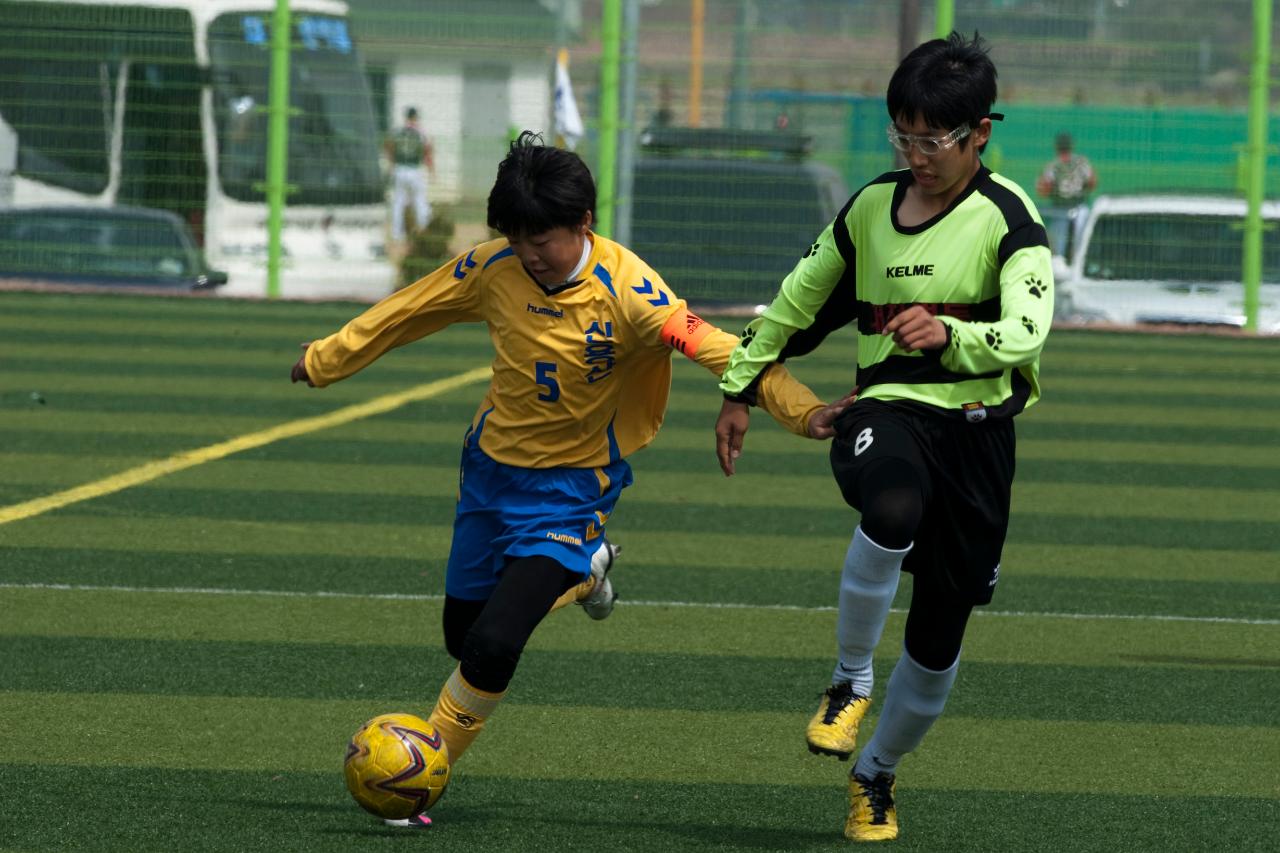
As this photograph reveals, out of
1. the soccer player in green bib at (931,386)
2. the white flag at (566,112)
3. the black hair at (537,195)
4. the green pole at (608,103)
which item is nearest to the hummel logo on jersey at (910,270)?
the soccer player in green bib at (931,386)

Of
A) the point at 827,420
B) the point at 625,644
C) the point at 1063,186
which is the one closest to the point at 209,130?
the point at 1063,186

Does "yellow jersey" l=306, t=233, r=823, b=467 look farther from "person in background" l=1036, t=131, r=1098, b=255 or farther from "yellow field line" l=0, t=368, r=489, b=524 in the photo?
"person in background" l=1036, t=131, r=1098, b=255

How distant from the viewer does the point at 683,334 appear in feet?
18.4

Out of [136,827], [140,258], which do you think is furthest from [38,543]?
[140,258]

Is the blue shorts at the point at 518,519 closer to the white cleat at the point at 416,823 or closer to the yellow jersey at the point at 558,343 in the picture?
the yellow jersey at the point at 558,343

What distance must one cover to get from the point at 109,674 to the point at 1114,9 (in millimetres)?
12619

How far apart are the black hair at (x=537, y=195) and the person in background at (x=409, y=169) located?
13.0 meters

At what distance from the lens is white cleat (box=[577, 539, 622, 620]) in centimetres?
601

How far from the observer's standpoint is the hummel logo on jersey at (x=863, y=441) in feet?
16.9

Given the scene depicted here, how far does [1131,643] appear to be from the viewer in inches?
317

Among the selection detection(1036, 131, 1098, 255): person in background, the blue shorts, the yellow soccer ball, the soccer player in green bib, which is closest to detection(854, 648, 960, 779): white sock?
the soccer player in green bib

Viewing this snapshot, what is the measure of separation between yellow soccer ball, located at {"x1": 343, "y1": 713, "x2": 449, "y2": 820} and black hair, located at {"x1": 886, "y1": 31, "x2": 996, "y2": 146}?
1879 mm

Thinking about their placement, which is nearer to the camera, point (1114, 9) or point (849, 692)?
point (849, 692)

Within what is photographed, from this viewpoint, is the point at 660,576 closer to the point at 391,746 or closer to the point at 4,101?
the point at 391,746
